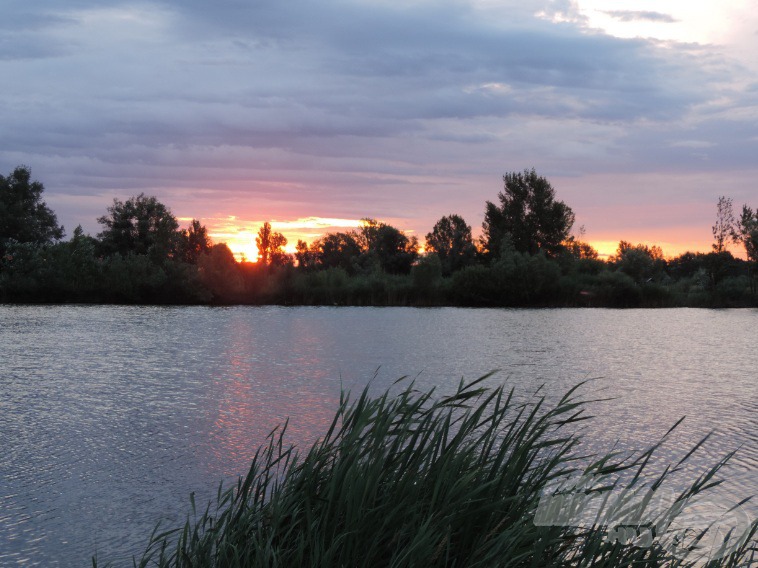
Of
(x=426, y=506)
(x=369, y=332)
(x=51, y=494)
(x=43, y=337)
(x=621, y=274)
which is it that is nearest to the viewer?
(x=426, y=506)

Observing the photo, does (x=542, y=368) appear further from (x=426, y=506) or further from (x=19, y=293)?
(x=19, y=293)

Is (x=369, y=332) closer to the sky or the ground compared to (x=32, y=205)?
closer to the ground

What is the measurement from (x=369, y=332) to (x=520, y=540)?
31.5 metres

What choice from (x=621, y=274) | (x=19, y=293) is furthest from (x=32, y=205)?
(x=621, y=274)

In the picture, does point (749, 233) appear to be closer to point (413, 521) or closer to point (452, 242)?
point (452, 242)

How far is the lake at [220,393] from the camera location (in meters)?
8.78

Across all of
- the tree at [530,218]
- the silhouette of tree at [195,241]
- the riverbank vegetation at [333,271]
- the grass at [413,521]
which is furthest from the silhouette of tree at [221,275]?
the grass at [413,521]

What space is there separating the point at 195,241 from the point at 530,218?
127ft

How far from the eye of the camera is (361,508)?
4.61 m

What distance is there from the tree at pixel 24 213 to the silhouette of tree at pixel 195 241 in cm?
1229

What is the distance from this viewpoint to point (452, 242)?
95.8 m

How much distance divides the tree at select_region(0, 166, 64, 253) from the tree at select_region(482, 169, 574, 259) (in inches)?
1881

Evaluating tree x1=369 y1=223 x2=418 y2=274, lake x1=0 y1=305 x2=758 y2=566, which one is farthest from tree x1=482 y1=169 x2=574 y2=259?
lake x1=0 y1=305 x2=758 y2=566

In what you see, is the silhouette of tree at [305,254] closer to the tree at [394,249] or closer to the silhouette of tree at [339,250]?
the silhouette of tree at [339,250]
